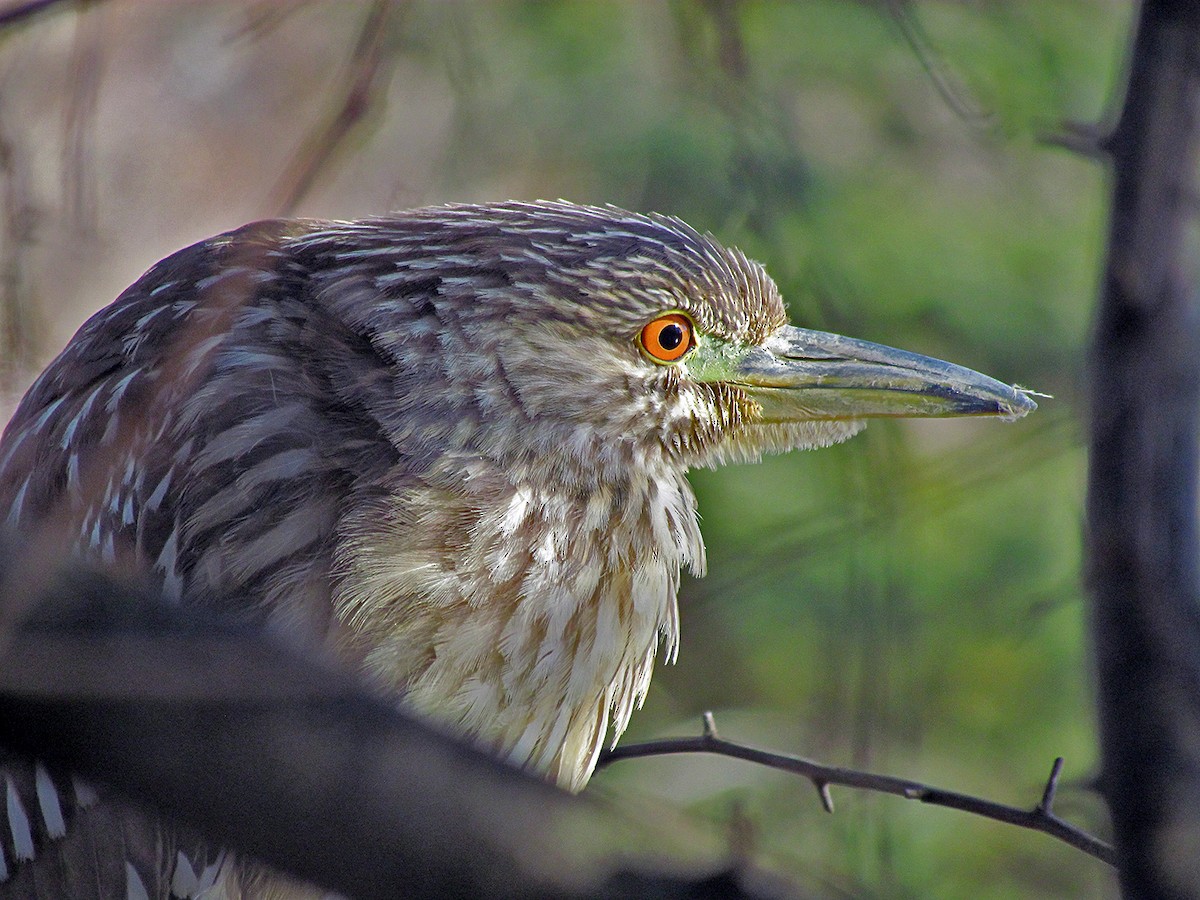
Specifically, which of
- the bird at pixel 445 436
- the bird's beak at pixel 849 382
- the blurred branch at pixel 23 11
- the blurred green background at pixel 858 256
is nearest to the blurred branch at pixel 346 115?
the blurred branch at pixel 23 11

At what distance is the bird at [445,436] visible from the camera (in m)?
2.31

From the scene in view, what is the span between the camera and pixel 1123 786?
145 centimetres

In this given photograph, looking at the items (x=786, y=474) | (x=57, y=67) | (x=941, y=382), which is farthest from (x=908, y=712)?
(x=57, y=67)

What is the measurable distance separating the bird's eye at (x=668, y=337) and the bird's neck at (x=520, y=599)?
0.25 meters

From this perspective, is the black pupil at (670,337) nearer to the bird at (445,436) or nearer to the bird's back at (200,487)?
the bird at (445,436)

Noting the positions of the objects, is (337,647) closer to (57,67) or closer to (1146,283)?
(1146,283)

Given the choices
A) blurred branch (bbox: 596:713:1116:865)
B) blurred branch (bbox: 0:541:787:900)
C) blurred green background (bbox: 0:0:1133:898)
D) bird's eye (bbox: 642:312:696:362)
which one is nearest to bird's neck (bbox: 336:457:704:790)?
bird's eye (bbox: 642:312:696:362)

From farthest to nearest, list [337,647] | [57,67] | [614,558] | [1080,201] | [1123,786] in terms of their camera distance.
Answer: [1080,201]
[57,67]
[614,558]
[337,647]
[1123,786]

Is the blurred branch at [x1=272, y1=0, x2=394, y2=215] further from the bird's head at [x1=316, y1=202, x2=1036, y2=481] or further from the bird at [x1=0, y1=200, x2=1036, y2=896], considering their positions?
the bird's head at [x1=316, y1=202, x2=1036, y2=481]

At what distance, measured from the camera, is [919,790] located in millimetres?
1767

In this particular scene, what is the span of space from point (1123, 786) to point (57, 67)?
373 cm

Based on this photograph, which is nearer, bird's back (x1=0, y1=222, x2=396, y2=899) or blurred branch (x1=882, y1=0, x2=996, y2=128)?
blurred branch (x1=882, y1=0, x2=996, y2=128)

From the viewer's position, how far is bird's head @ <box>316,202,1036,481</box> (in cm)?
251

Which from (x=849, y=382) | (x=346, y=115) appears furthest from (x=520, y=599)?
(x=346, y=115)
